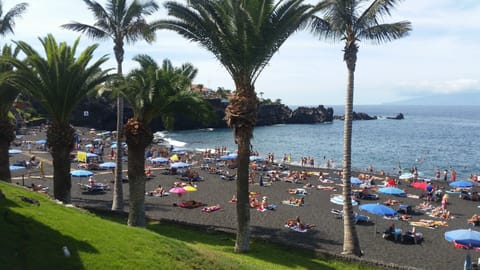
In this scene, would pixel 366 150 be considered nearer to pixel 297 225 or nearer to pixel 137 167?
pixel 297 225

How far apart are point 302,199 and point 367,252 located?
34.9ft

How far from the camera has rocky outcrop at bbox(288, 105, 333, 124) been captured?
15388cm

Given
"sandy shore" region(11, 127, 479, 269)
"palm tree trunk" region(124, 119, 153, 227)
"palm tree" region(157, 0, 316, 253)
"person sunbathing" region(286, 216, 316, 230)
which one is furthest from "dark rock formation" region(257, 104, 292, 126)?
"palm tree" region(157, 0, 316, 253)

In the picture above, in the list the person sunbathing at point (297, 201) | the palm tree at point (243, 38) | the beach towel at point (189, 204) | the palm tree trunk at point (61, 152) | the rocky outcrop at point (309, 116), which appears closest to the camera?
the palm tree at point (243, 38)

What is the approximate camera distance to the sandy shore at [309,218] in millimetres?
20703

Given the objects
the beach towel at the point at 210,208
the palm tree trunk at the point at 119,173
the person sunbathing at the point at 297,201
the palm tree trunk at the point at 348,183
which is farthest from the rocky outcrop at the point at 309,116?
the palm tree trunk at the point at 348,183

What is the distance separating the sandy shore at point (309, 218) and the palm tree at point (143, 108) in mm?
3326

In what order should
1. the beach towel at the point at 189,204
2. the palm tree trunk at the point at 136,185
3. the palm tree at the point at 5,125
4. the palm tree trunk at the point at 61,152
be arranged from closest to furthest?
the palm tree trunk at the point at 136,185 → the palm tree trunk at the point at 61,152 → the palm tree at the point at 5,125 → the beach towel at the point at 189,204

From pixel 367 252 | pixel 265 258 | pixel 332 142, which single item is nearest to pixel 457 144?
pixel 332 142

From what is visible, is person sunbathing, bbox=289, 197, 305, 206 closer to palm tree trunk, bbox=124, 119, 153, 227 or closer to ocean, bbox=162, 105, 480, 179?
palm tree trunk, bbox=124, 119, 153, 227

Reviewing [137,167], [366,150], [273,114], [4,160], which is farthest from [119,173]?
[273,114]

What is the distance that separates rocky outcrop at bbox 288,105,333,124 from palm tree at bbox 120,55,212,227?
133848 millimetres

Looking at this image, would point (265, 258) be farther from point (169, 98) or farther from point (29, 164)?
point (29, 164)

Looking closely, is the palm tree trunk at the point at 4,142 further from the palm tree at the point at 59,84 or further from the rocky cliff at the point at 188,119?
the rocky cliff at the point at 188,119
